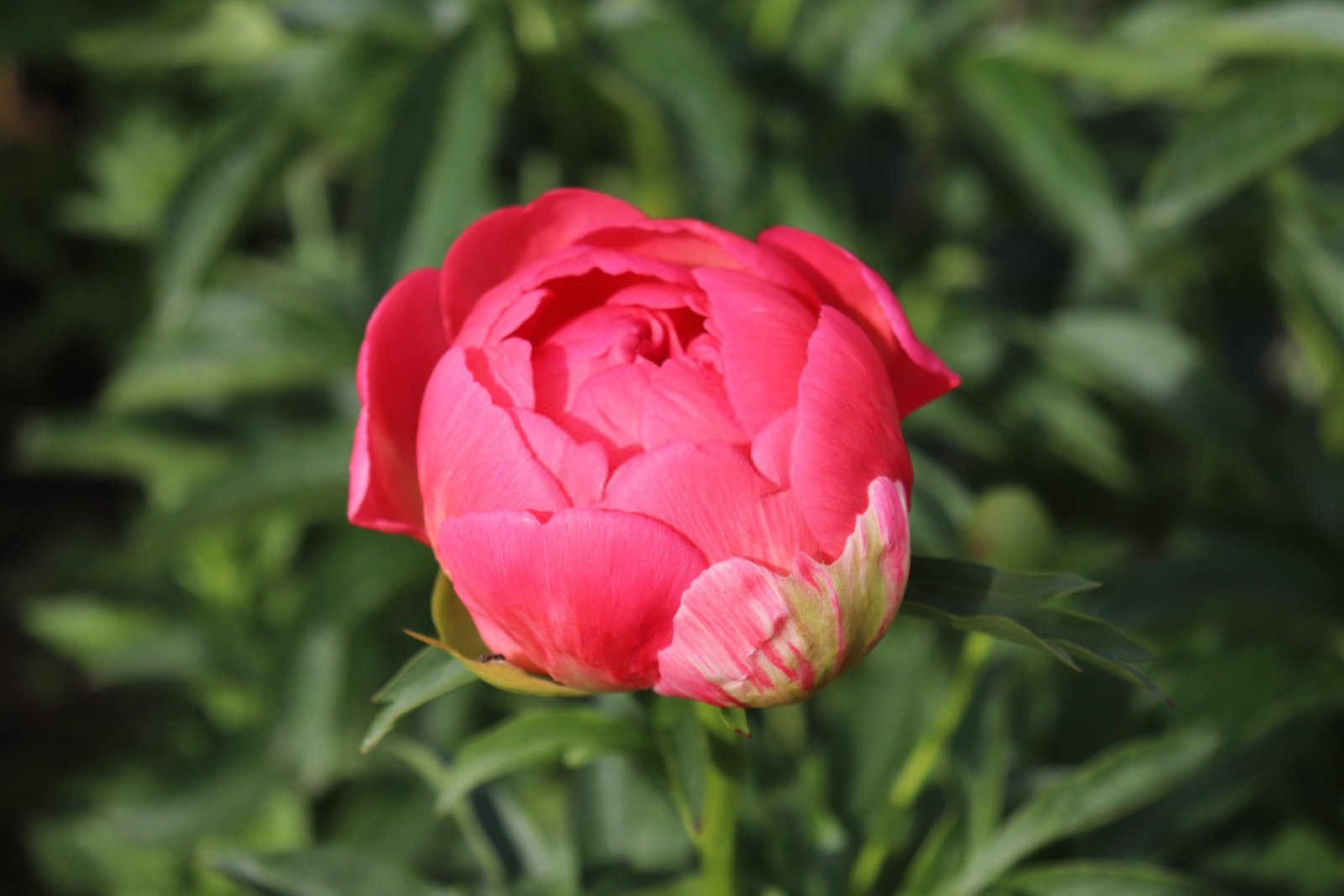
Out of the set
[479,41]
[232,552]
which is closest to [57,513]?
[232,552]

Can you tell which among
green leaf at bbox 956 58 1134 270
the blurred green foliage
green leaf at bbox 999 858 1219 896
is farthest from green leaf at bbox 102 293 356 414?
green leaf at bbox 999 858 1219 896

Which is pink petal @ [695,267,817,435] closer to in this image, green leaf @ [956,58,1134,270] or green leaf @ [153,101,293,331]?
green leaf @ [956,58,1134,270]

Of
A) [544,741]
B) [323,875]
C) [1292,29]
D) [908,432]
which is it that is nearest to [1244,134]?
[1292,29]

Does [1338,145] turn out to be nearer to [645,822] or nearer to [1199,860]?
[1199,860]

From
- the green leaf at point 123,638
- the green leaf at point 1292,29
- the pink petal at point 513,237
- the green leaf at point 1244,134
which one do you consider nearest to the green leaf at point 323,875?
the pink petal at point 513,237

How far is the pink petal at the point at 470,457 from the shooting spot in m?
0.50

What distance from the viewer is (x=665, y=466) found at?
49 centimetres

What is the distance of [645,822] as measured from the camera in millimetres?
990

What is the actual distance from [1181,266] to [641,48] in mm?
705

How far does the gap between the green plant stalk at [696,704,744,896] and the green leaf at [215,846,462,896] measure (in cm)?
23

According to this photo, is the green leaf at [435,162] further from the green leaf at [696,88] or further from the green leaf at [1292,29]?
the green leaf at [1292,29]

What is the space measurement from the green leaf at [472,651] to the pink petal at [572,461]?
0.08m

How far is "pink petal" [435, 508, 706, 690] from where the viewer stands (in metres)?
0.48

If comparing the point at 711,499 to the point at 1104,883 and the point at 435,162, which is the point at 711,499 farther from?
the point at 435,162
